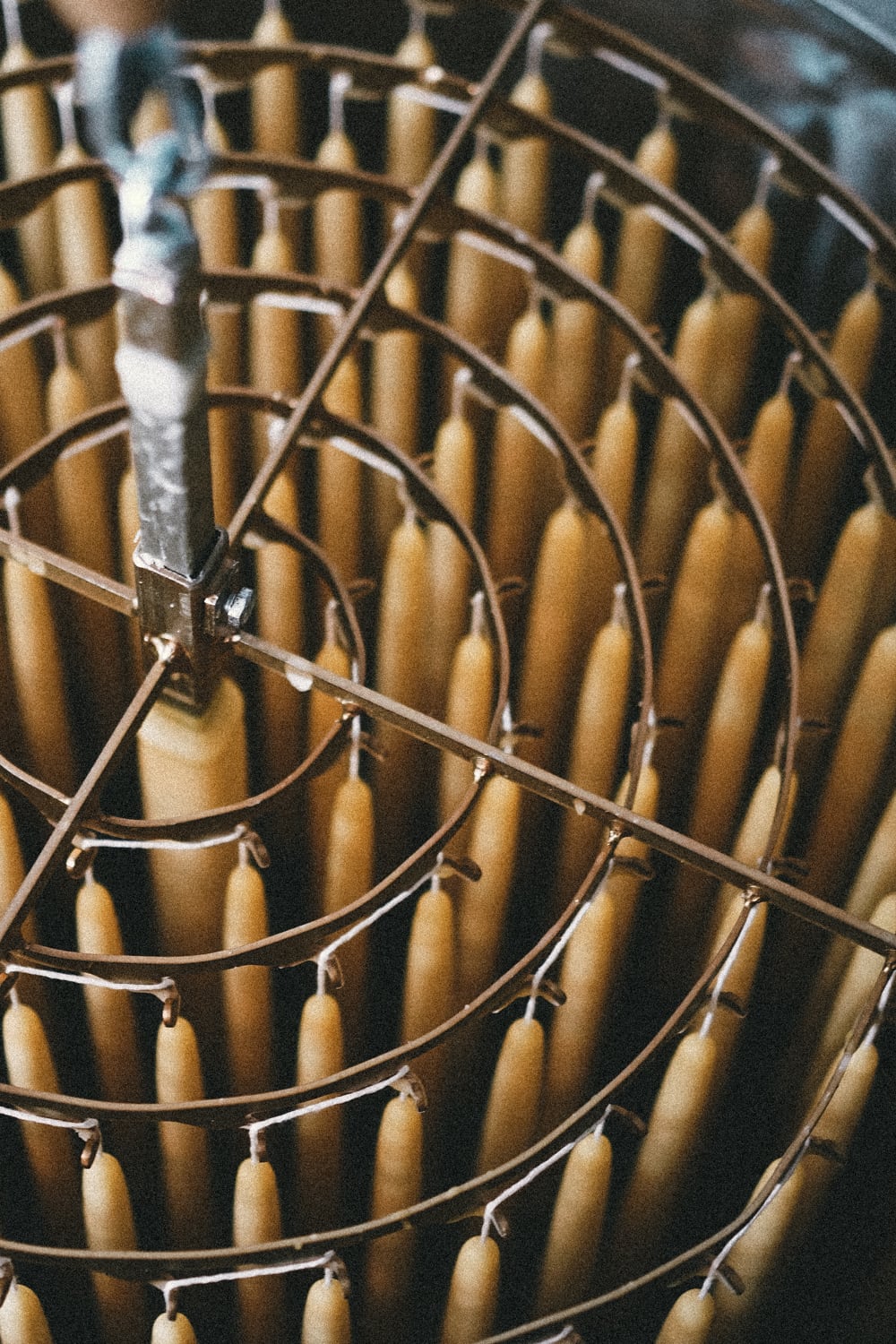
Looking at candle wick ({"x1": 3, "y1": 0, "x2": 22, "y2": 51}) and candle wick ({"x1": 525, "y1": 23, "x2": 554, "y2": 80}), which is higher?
candle wick ({"x1": 3, "y1": 0, "x2": 22, "y2": 51})

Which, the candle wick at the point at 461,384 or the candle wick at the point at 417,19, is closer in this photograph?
the candle wick at the point at 461,384

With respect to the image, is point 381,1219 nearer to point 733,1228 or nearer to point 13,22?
point 733,1228

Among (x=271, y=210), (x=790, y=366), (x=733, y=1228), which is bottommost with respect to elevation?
(x=733, y=1228)

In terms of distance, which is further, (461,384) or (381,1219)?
(461,384)

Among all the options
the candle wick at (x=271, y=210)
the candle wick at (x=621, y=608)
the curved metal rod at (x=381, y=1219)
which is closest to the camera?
the curved metal rod at (x=381, y=1219)

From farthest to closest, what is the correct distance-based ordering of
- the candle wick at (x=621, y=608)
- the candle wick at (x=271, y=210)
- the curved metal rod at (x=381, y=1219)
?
1. the candle wick at (x=271, y=210)
2. the candle wick at (x=621, y=608)
3. the curved metal rod at (x=381, y=1219)

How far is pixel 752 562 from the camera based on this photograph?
0.69m

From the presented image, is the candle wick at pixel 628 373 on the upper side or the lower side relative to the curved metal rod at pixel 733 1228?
upper

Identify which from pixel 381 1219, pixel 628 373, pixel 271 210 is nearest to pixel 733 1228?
pixel 381 1219

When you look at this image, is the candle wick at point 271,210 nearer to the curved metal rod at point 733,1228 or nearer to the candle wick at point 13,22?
the candle wick at point 13,22

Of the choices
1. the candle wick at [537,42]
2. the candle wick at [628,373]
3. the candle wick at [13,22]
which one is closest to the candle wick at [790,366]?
the candle wick at [628,373]

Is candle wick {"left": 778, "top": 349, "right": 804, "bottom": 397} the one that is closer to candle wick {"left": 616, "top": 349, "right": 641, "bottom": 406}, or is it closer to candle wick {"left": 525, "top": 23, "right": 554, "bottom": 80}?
candle wick {"left": 616, "top": 349, "right": 641, "bottom": 406}

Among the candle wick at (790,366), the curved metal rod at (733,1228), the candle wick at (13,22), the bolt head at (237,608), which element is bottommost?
the curved metal rod at (733,1228)

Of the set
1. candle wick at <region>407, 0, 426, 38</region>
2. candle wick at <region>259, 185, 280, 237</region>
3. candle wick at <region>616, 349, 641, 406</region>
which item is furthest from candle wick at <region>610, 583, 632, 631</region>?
candle wick at <region>407, 0, 426, 38</region>
